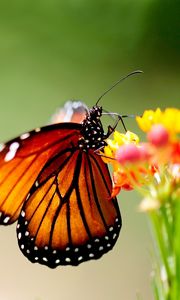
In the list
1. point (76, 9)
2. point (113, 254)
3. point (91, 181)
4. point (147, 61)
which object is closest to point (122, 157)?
point (91, 181)

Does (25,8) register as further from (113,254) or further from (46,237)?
(46,237)

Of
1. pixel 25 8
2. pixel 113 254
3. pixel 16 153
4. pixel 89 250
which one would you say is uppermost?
pixel 25 8

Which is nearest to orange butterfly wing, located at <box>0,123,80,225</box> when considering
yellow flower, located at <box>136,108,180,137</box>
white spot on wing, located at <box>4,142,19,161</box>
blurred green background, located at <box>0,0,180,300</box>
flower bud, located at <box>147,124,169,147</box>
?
white spot on wing, located at <box>4,142,19,161</box>

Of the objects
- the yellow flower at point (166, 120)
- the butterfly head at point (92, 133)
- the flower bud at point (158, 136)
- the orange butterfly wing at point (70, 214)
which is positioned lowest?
the orange butterfly wing at point (70, 214)

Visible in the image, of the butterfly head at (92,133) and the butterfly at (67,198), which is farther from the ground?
the butterfly head at (92,133)

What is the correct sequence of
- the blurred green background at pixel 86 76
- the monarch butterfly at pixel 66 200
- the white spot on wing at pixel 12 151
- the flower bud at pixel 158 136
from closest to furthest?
1. the flower bud at pixel 158 136
2. the white spot on wing at pixel 12 151
3. the monarch butterfly at pixel 66 200
4. the blurred green background at pixel 86 76

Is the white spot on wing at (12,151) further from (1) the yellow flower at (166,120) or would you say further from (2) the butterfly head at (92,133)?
(1) the yellow flower at (166,120)

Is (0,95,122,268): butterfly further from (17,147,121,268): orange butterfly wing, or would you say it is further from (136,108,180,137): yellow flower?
(136,108,180,137): yellow flower

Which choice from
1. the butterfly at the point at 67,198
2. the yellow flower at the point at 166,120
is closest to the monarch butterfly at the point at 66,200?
the butterfly at the point at 67,198
